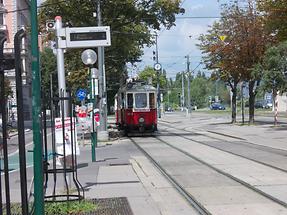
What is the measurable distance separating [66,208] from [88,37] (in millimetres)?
3183

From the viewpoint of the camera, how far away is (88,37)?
403 inches

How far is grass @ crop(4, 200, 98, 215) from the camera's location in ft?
29.0

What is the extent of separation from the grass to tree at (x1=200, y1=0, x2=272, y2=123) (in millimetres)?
31042

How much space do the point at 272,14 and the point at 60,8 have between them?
12553mm

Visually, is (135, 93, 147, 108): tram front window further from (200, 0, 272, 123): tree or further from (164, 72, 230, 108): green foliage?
(164, 72, 230, 108): green foliage

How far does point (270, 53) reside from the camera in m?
33.7

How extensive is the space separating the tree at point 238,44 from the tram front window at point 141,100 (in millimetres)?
9489

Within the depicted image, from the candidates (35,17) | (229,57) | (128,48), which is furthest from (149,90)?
(35,17)

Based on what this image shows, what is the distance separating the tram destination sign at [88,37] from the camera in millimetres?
10086

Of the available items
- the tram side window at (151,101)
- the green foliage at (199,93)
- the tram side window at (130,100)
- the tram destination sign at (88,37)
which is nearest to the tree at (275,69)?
the tram side window at (151,101)

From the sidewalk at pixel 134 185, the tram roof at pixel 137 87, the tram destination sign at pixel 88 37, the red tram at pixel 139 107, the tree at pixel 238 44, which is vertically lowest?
the sidewalk at pixel 134 185

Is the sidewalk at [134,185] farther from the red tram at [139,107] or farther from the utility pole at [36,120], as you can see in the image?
the red tram at [139,107]

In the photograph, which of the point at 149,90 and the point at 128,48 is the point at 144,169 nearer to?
the point at 149,90

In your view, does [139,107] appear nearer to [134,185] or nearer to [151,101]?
[151,101]
